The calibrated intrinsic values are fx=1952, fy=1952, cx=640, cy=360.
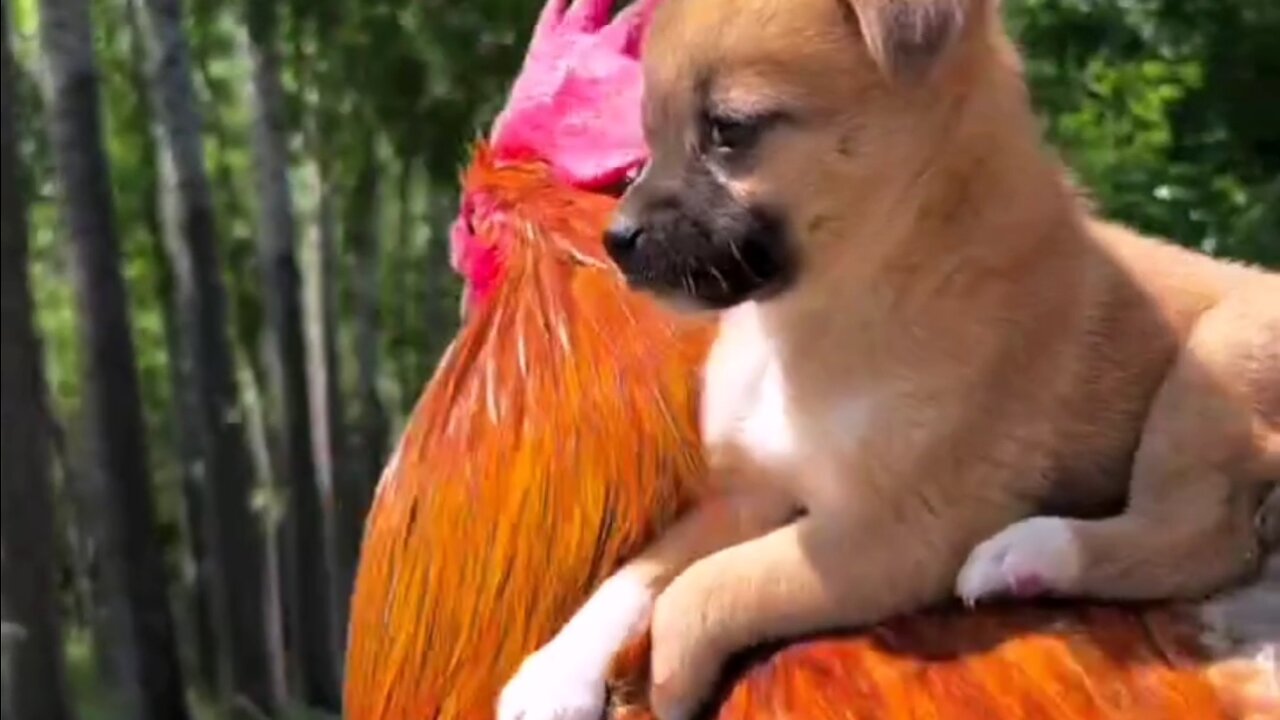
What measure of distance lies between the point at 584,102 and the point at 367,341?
3.42 meters

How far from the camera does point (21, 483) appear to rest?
3.44 meters

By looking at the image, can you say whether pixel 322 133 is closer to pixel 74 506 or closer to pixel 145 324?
pixel 145 324

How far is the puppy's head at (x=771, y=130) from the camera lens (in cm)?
80

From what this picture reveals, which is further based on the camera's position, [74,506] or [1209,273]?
[74,506]

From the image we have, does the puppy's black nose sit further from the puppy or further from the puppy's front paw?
the puppy's front paw

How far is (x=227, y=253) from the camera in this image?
4.03 meters

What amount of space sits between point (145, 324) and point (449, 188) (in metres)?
0.78

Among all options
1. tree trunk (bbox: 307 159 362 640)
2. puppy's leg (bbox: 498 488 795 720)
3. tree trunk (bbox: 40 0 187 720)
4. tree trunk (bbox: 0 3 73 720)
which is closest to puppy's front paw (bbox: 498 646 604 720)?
puppy's leg (bbox: 498 488 795 720)

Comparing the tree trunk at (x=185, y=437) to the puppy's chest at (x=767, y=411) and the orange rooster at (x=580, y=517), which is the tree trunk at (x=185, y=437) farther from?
the puppy's chest at (x=767, y=411)

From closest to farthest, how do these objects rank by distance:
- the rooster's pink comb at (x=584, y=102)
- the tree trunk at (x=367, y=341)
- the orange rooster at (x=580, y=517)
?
the orange rooster at (x=580, y=517) < the rooster's pink comb at (x=584, y=102) < the tree trunk at (x=367, y=341)

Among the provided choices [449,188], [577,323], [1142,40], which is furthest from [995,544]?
[449,188]

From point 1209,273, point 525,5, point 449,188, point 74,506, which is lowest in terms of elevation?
point 74,506

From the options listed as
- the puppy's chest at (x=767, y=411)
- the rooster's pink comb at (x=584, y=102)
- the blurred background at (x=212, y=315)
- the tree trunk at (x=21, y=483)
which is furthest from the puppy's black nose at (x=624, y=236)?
the tree trunk at (x=21, y=483)

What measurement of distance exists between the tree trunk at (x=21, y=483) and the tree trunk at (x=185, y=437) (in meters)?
0.48
